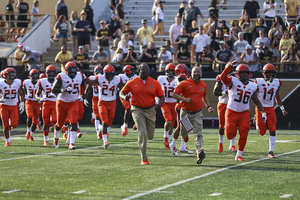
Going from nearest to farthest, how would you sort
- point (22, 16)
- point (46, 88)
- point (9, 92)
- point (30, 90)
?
point (9, 92), point (46, 88), point (30, 90), point (22, 16)

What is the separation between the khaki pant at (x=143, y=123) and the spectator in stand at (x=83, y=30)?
1205 cm

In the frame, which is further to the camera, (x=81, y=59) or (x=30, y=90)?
(x=81, y=59)

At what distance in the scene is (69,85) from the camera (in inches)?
484

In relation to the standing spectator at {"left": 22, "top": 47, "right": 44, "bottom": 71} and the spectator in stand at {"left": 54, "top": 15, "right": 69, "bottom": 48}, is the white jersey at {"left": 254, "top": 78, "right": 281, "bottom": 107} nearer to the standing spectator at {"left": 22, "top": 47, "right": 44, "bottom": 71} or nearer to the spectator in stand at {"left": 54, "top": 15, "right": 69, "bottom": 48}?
the standing spectator at {"left": 22, "top": 47, "right": 44, "bottom": 71}

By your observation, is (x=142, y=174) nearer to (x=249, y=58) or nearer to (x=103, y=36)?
(x=249, y=58)

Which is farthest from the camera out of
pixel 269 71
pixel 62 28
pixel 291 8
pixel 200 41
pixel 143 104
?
pixel 62 28

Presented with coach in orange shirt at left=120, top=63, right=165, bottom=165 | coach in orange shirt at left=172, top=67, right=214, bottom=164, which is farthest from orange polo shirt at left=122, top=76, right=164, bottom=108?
coach in orange shirt at left=172, top=67, right=214, bottom=164

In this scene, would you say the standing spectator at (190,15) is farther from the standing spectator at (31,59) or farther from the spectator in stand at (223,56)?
the standing spectator at (31,59)

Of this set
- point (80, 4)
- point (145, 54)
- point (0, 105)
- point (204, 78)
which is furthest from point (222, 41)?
point (80, 4)

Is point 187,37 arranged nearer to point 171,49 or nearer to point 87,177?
point 171,49

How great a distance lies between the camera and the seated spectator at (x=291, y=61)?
18.5m

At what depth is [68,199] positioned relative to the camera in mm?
6617

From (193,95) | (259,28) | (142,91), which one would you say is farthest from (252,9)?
(142,91)

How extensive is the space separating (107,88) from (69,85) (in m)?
1.30
